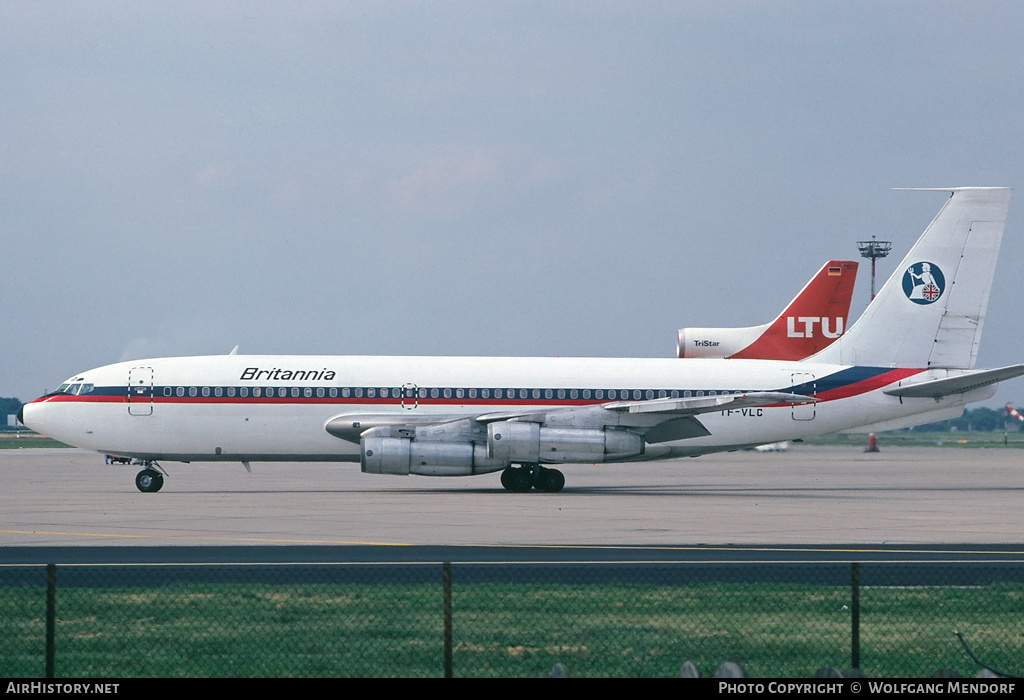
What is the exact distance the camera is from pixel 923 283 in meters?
44.8

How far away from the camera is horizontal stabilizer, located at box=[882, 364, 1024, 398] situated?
135 ft

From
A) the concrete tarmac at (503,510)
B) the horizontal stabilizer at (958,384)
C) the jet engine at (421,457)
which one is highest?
the horizontal stabilizer at (958,384)

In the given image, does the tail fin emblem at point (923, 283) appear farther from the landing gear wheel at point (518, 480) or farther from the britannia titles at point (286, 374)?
the britannia titles at point (286, 374)

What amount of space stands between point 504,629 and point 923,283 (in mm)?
34300

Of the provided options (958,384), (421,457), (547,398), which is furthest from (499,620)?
(958,384)

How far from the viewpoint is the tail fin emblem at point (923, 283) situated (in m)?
44.7

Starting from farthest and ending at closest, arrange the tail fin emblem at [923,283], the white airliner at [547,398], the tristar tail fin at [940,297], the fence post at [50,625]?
the tail fin emblem at [923,283] → the tristar tail fin at [940,297] → the white airliner at [547,398] → the fence post at [50,625]

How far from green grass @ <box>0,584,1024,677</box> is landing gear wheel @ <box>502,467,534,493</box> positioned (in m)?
Result: 22.9

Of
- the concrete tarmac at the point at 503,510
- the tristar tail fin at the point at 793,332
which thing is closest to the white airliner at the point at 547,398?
the concrete tarmac at the point at 503,510

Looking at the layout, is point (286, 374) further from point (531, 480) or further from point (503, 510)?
point (503, 510)

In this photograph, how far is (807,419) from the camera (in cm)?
4362

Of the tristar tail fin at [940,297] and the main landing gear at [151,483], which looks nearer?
the main landing gear at [151,483]

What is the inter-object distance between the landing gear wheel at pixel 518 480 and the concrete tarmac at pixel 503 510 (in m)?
0.69

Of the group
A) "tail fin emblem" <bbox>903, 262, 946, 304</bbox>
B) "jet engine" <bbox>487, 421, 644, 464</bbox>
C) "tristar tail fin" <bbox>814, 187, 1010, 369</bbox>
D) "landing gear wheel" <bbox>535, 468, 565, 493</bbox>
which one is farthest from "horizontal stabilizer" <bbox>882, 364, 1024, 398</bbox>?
"landing gear wheel" <bbox>535, 468, 565, 493</bbox>
